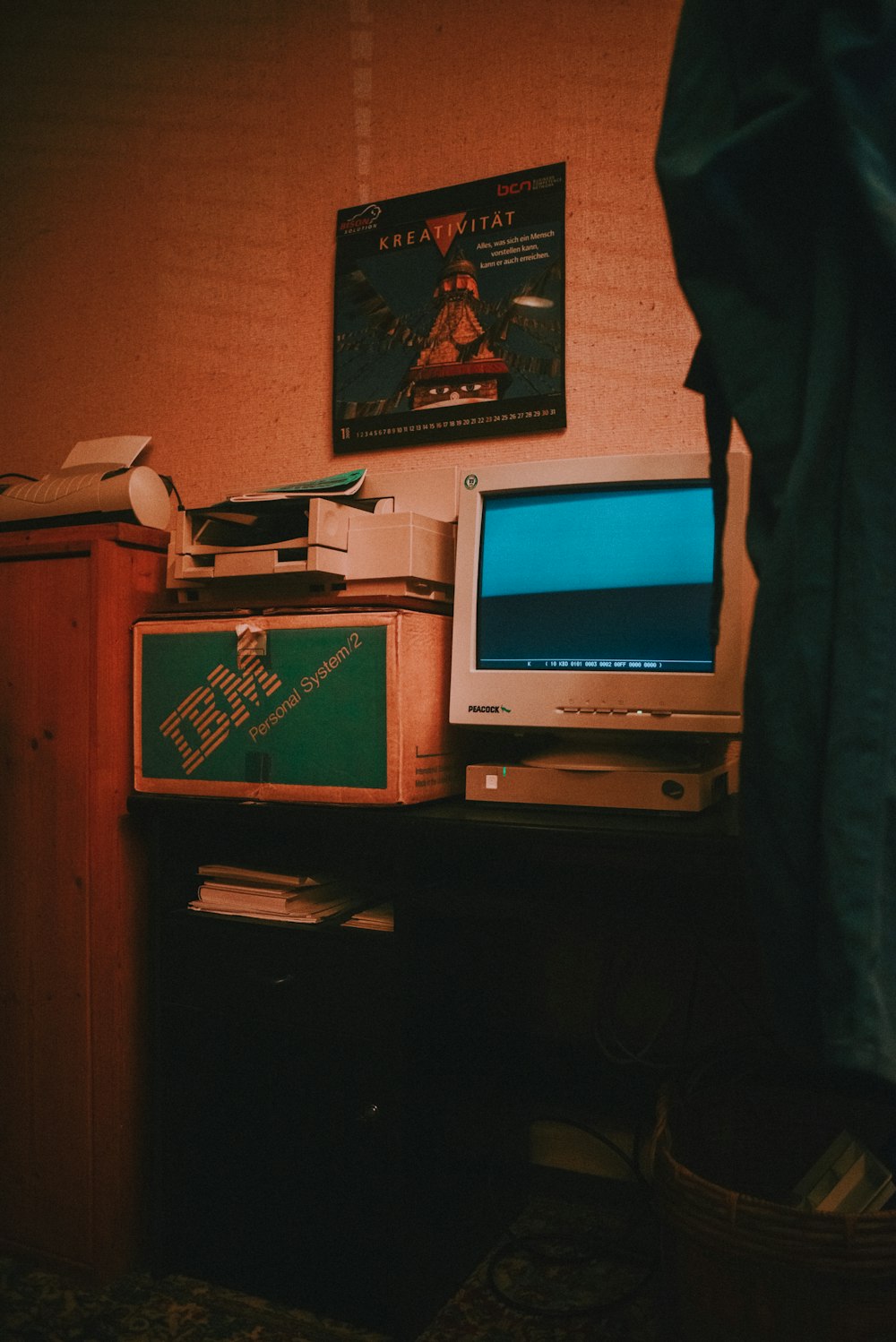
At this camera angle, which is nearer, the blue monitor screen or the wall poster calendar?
the blue monitor screen

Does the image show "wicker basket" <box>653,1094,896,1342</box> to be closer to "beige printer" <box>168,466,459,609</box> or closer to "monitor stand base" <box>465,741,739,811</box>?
"monitor stand base" <box>465,741,739,811</box>

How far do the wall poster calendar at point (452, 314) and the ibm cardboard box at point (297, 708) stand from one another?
1.89ft

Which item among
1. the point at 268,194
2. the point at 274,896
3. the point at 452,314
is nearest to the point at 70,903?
→ the point at 274,896

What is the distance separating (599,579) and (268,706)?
22.5 inches

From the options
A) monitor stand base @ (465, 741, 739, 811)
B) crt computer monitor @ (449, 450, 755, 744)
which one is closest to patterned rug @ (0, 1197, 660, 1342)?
monitor stand base @ (465, 741, 739, 811)

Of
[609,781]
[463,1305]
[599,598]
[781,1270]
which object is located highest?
[599,598]

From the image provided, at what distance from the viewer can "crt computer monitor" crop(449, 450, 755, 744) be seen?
54.2 inches

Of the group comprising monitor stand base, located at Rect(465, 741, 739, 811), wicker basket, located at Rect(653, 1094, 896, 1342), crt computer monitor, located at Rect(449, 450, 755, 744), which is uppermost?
crt computer monitor, located at Rect(449, 450, 755, 744)

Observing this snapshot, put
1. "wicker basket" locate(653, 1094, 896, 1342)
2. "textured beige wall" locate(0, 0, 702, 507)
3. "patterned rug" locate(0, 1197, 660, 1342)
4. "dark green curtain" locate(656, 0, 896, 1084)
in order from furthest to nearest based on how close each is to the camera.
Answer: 1. "textured beige wall" locate(0, 0, 702, 507)
2. "patterned rug" locate(0, 1197, 660, 1342)
3. "wicker basket" locate(653, 1094, 896, 1342)
4. "dark green curtain" locate(656, 0, 896, 1084)

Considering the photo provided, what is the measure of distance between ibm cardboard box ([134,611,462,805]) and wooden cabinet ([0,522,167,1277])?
0.26 ft

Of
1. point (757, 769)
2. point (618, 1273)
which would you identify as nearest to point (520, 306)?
point (757, 769)

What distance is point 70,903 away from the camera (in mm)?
1650

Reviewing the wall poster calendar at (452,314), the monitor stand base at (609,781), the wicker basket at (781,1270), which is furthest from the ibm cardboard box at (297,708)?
the wicker basket at (781,1270)

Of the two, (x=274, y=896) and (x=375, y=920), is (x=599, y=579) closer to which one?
(x=375, y=920)
